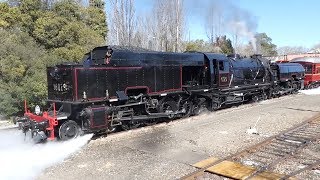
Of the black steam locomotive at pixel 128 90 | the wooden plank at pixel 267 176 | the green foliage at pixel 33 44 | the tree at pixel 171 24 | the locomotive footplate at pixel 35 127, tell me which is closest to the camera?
the wooden plank at pixel 267 176

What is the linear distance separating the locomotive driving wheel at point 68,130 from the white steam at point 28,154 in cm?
17

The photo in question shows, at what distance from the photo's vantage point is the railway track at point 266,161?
6.96 meters

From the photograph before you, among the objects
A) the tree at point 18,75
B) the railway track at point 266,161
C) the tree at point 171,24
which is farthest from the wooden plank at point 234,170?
the tree at point 171,24

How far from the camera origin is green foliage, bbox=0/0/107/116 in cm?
1501

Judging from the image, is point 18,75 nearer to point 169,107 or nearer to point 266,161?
point 169,107

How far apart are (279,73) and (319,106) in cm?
554

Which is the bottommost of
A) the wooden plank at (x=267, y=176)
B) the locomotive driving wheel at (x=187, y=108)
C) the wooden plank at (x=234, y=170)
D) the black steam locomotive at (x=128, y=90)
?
the wooden plank at (x=267, y=176)

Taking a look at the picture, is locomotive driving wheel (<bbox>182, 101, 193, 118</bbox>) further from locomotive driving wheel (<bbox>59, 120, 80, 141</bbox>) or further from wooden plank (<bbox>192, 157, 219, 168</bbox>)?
wooden plank (<bbox>192, 157, 219, 168</bbox>)

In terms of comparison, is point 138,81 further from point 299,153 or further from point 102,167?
point 299,153

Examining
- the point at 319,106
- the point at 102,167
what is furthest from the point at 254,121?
the point at 102,167

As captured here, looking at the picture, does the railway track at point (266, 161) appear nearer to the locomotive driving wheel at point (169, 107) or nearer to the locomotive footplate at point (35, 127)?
the locomotive driving wheel at point (169, 107)

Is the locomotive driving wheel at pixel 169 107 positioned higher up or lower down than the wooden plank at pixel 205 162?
higher up

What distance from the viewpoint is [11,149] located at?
9133 mm

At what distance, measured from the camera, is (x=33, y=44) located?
17656 millimetres
